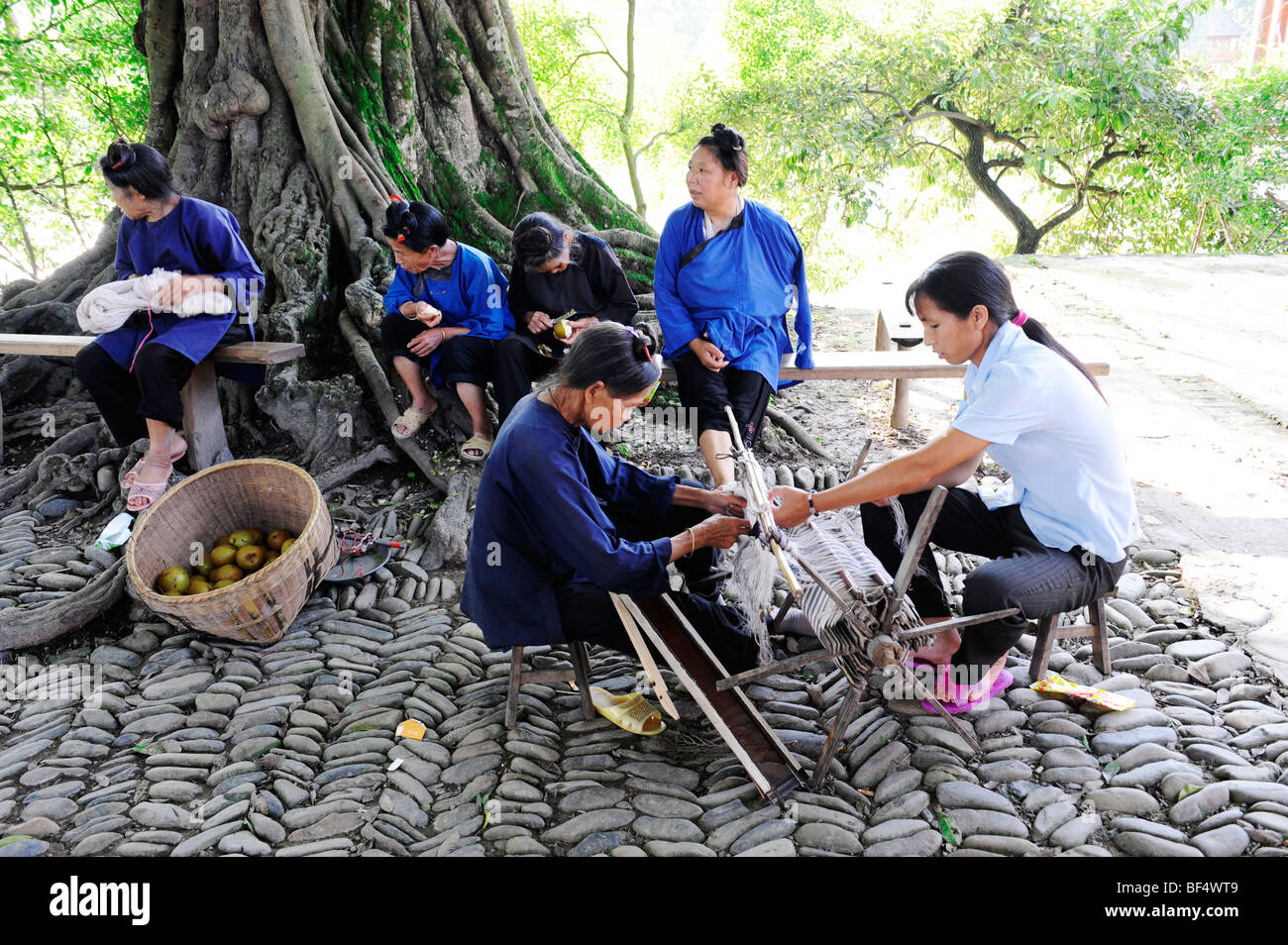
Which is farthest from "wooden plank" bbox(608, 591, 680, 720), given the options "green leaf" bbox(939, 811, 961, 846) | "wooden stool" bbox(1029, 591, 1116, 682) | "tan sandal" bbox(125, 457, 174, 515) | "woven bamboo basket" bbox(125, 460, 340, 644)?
"tan sandal" bbox(125, 457, 174, 515)

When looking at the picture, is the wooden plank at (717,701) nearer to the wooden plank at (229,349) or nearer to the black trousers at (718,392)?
the black trousers at (718,392)

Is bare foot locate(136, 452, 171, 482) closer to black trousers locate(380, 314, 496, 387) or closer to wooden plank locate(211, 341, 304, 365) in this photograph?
wooden plank locate(211, 341, 304, 365)

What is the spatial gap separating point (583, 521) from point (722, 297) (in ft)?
6.09

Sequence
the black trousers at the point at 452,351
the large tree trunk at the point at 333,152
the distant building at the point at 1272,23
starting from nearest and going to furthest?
the black trousers at the point at 452,351, the large tree trunk at the point at 333,152, the distant building at the point at 1272,23

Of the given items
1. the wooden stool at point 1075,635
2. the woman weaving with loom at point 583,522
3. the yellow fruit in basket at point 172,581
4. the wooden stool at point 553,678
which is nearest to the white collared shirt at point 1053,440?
the wooden stool at point 1075,635

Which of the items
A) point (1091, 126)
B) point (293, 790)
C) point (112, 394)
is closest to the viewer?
point (293, 790)

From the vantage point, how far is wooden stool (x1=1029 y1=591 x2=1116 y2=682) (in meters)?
2.94

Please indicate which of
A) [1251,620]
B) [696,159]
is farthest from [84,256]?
[1251,620]

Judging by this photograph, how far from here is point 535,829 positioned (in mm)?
2527

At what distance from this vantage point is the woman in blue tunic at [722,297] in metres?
3.99

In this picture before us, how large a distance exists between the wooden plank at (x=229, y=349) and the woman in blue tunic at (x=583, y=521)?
6.75 ft

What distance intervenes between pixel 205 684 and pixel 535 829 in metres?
1.54
